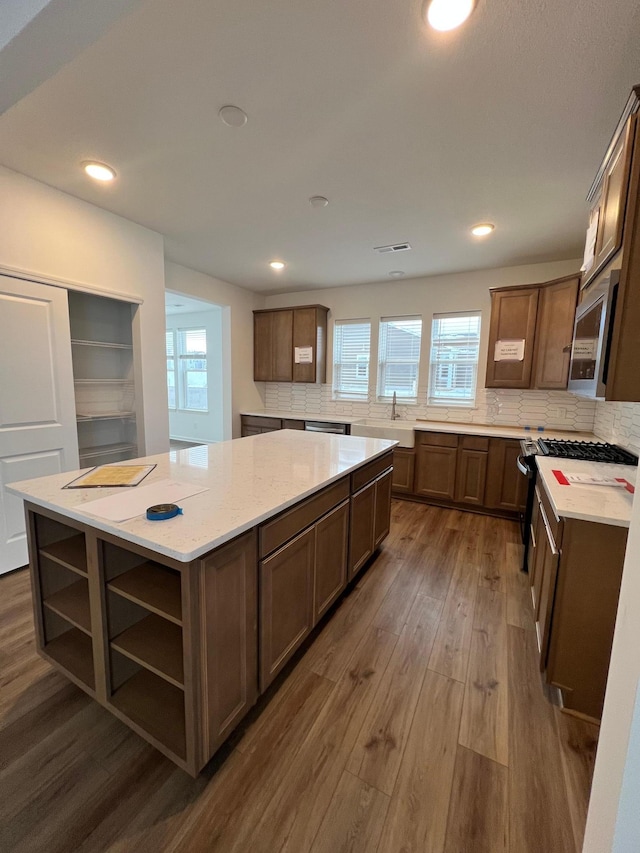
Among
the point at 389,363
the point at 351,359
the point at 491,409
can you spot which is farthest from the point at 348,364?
the point at 491,409

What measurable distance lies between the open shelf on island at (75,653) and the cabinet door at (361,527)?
54.5 inches

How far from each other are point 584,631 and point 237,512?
60.1 inches

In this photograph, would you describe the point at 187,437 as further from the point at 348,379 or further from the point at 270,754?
the point at 270,754

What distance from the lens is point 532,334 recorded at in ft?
11.6

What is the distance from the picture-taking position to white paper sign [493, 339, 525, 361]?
11.9ft

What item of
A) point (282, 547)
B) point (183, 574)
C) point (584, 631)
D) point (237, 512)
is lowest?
point (584, 631)

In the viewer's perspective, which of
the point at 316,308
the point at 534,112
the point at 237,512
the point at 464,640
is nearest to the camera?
the point at 237,512

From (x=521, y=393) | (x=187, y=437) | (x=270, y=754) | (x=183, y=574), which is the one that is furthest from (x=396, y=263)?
(x=187, y=437)

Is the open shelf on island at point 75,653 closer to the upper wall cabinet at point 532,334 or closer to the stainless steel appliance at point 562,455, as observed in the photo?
the stainless steel appliance at point 562,455

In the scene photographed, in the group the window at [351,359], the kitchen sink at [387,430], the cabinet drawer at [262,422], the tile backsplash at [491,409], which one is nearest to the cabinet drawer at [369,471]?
the kitchen sink at [387,430]

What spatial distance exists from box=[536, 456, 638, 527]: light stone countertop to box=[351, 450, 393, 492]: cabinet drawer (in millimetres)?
990

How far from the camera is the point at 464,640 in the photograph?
6.29 feet

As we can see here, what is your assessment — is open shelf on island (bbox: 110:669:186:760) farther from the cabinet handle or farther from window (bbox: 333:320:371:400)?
window (bbox: 333:320:371:400)

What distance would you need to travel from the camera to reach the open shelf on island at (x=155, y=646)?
3.88ft
